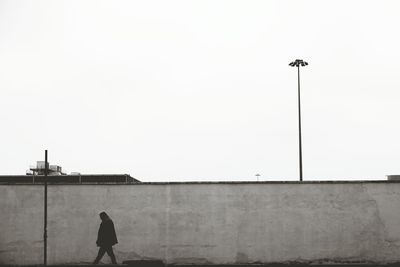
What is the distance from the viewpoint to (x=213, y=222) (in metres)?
16.7

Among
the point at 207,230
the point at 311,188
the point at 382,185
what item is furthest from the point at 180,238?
the point at 382,185

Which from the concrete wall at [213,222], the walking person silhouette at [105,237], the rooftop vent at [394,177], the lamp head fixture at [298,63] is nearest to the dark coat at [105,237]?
the walking person silhouette at [105,237]

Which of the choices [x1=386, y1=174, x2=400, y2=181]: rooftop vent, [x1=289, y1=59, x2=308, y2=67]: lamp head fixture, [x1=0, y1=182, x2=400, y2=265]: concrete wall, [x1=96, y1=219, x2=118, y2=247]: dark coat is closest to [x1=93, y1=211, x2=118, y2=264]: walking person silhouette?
[x1=96, y1=219, x2=118, y2=247]: dark coat

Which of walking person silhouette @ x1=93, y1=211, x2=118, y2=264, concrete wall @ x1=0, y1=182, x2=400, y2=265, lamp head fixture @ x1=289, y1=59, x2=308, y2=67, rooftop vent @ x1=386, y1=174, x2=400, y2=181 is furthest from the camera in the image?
lamp head fixture @ x1=289, y1=59, x2=308, y2=67

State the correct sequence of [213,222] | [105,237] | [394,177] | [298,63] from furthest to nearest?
[298,63]
[394,177]
[213,222]
[105,237]

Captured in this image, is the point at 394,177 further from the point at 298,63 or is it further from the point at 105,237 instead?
the point at 298,63

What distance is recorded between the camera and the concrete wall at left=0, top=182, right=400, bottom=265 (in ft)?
54.3

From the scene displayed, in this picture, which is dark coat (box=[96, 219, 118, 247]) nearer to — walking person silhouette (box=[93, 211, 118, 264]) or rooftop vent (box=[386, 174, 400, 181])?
walking person silhouette (box=[93, 211, 118, 264])

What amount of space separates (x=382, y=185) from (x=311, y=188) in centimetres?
220

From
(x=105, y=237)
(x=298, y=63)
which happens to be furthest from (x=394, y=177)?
(x=298, y=63)

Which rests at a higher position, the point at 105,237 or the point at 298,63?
the point at 298,63

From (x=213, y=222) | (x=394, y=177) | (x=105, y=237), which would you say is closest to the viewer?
(x=105, y=237)

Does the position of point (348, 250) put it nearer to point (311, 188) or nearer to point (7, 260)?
point (311, 188)

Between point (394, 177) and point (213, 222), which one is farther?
point (394, 177)
